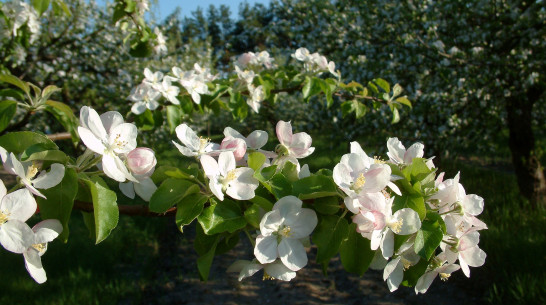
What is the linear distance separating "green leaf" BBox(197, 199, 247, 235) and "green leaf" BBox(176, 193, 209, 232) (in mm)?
11

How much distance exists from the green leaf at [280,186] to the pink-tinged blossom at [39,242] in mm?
327

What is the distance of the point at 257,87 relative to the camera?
1940 mm

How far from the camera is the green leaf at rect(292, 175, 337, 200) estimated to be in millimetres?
693

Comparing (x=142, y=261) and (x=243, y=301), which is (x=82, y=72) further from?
(x=243, y=301)

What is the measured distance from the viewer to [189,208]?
684 mm

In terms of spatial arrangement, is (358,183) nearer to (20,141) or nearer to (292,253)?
(292,253)

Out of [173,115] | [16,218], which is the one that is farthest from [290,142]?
[173,115]

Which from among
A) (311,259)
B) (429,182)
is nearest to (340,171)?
(429,182)

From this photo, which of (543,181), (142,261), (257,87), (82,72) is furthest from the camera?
(82,72)

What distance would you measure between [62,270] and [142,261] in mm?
674

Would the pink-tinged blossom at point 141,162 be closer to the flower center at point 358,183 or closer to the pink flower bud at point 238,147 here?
the pink flower bud at point 238,147

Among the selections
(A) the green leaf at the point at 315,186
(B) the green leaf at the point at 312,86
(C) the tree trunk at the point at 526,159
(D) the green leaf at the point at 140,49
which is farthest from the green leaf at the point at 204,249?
(C) the tree trunk at the point at 526,159

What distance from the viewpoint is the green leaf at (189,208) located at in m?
0.67

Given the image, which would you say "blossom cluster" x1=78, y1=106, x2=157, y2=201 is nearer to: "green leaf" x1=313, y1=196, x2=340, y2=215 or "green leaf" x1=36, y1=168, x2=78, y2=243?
"green leaf" x1=36, y1=168, x2=78, y2=243
